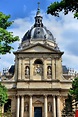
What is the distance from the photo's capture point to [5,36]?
1856 centimetres

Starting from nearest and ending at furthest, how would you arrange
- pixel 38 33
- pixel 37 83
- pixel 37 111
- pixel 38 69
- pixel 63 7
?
pixel 63 7, pixel 37 111, pixel 37 83, pixel 38 69, pixel 38 33

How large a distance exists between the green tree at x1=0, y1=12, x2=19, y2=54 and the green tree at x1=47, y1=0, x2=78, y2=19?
706 centimetres

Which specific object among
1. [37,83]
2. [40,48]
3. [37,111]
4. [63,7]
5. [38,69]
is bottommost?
[37,111]

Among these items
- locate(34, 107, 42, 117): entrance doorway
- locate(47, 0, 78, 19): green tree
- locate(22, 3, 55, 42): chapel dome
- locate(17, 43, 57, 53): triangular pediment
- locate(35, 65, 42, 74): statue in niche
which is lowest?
locate(34, 107, 42, 117): entrance doorway

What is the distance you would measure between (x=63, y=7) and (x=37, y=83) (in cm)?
3877

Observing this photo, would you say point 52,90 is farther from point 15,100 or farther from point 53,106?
point 15,100

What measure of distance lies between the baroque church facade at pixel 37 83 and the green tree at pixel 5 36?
3081 cm

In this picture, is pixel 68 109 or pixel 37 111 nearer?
pixel 68 109

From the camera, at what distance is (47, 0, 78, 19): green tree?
1146cm

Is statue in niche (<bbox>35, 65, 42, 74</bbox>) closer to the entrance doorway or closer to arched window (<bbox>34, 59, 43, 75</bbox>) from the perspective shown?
arched window (<bbox>34, 59, 43, 75</bbox>)

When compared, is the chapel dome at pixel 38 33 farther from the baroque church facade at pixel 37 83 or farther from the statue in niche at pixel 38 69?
the statue in niche at pixel 38 69

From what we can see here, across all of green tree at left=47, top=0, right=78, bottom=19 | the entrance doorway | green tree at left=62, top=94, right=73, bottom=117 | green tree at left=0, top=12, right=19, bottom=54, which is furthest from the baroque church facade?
green tree at left=47, top=0, right=78, bottom=19

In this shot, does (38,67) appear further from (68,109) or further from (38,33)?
(38,33)

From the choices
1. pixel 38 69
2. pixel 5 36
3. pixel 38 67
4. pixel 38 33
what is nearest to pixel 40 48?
pixel 38 67
